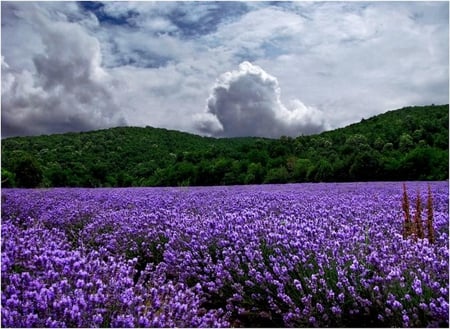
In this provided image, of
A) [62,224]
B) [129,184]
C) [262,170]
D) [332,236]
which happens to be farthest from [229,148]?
[332,236]

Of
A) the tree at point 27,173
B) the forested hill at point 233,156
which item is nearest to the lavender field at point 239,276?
the forested hill at point 233,156

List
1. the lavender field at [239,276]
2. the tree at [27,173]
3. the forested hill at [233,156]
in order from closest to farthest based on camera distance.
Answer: the lavender field at [239,276] → the tree at [27,173] → the forested hill at [233,156]

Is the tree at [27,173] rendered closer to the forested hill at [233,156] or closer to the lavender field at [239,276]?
the forested hill at [233,156]

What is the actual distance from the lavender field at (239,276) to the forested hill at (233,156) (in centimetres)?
1331

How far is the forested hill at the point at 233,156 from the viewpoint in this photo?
16531mm

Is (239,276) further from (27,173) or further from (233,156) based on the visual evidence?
(233,156)

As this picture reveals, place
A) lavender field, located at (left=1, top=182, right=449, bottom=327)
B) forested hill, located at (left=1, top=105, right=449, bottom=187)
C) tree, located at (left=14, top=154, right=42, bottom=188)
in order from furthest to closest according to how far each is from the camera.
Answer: forested hill, located at (left=1, top=105, right=449, bottom=187), tree, located at (left=14, top=154, right=42, bottom=188), lavender field, located at (left=1, top=182, right=449, bottom=327)

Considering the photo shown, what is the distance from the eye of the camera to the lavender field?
1866mm

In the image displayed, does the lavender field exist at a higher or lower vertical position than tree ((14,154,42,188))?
lower

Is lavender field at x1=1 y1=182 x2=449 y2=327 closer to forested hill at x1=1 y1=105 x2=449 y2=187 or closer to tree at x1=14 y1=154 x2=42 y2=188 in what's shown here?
forested hill at x1=1 y1=105 x2=449 y2=187

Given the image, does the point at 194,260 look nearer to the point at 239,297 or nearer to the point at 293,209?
the point at 239,297

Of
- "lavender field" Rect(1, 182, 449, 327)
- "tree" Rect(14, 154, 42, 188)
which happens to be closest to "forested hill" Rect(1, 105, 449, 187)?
"tree" Rect(14, 154, 42, 188)

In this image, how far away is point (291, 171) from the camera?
19.7 m

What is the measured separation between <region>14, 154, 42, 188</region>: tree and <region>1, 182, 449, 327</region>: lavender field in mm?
13827
